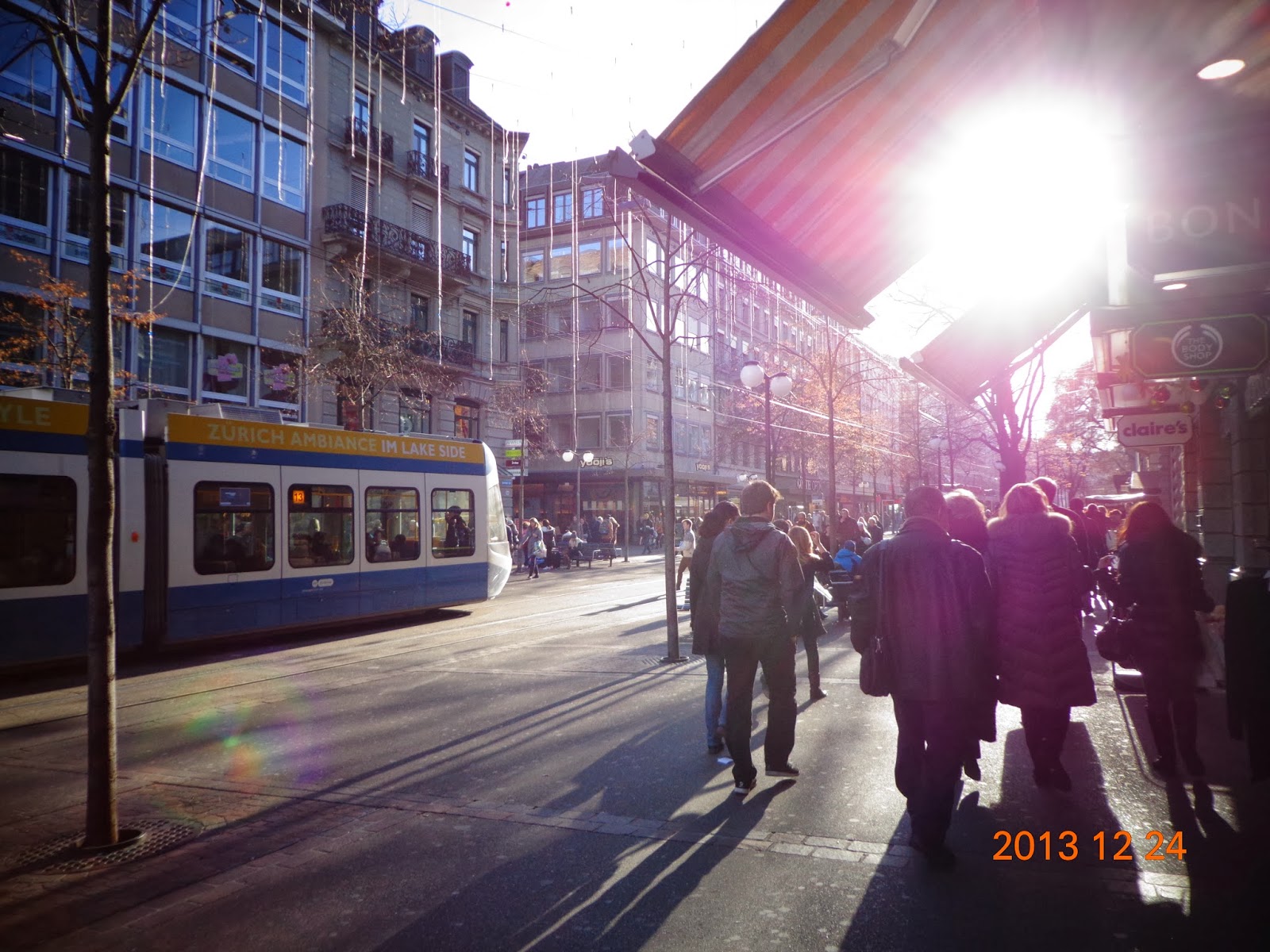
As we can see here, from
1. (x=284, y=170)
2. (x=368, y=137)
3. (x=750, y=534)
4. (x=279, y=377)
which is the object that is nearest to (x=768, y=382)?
(x=750, y=534)

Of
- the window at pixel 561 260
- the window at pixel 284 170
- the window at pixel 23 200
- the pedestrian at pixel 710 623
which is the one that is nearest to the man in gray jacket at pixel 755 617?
the pedestrian at pixel 710 623

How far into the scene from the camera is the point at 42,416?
1098cm

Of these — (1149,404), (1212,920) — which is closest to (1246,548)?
(1149,404)

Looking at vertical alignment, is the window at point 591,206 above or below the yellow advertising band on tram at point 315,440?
above

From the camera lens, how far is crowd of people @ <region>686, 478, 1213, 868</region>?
452cm

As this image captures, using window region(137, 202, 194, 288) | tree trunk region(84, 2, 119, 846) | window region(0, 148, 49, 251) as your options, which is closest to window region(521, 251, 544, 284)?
window region(137, 202, 194, 288)

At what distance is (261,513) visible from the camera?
44.2 ft

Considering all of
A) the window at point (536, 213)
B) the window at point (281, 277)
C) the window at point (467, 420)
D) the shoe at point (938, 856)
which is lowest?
the shoe at point (938, 856)

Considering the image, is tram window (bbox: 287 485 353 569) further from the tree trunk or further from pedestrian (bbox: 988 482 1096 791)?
pedestrian (bbox: 988 482 1096 791)

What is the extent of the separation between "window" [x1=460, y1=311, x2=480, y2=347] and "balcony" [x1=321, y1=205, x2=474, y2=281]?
1938 millimetres

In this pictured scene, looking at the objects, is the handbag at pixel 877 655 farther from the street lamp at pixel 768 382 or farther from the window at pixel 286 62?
the window at pixel 286 62

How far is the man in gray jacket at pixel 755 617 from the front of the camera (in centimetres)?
556

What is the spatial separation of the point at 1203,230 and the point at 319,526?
13392mm

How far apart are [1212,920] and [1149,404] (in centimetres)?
868
